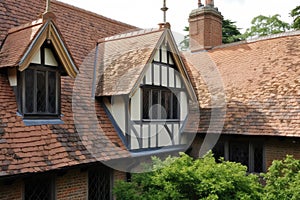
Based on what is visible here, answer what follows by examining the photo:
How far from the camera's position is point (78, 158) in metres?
8.33

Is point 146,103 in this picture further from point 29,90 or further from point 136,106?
point 29,90

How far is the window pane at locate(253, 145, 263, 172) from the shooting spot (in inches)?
477

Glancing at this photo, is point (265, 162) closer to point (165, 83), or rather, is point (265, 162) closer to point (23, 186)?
point (165, 83)

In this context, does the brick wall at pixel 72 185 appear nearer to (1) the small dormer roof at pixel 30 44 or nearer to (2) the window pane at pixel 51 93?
(2) the window pane at pixel 51 93

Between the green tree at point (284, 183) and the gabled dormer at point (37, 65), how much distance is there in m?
6.41

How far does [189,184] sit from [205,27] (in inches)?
514

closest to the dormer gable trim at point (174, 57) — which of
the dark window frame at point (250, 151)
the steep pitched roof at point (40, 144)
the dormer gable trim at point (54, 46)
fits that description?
the steep pitched roof at point (40, 144)

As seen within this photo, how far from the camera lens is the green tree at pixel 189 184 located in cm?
812

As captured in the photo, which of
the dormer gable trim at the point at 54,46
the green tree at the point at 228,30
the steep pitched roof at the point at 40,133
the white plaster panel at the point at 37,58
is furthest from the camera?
the green tree at the point at 228,30

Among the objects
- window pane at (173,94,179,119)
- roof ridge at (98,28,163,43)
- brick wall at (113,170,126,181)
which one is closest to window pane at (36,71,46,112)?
brick wall at (113,170,126,181)

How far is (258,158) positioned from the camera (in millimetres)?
12203


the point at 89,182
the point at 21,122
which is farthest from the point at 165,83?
the point at 21,122

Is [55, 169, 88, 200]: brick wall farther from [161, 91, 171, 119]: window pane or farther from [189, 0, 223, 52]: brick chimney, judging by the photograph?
[189, 0, 223, 52]: brick chimney

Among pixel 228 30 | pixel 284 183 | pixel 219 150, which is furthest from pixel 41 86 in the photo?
pixel 228 30
